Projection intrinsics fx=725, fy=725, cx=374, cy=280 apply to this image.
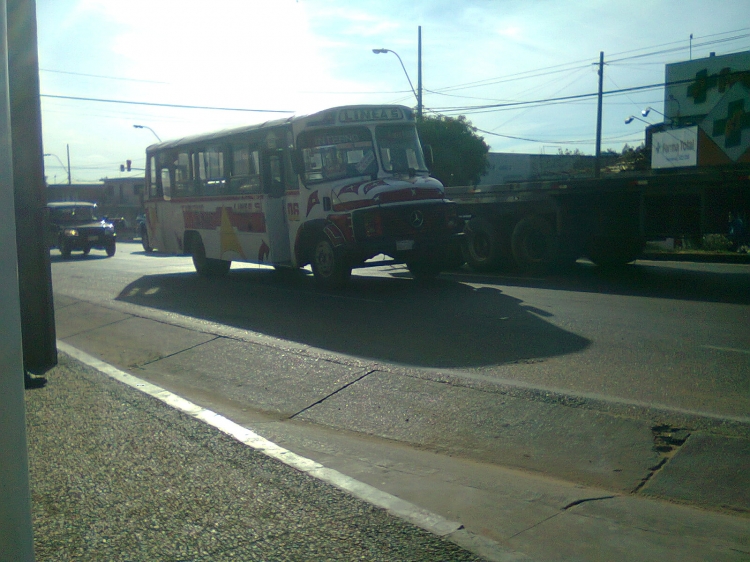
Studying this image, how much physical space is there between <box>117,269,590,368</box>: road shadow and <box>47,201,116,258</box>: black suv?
13199 mm

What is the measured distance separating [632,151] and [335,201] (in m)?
38.9

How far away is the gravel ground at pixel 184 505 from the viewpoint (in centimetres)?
338

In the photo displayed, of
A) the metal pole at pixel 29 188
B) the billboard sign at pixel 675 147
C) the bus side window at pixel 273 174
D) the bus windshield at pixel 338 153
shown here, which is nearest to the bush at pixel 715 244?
the bus windshield at pixel 338 153

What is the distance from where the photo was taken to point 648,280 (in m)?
12.5

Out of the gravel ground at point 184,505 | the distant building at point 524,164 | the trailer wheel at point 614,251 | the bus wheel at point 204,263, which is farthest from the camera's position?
the distant building at point 524,164

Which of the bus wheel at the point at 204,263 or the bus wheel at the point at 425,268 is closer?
the bus wheel at the point at 425,268

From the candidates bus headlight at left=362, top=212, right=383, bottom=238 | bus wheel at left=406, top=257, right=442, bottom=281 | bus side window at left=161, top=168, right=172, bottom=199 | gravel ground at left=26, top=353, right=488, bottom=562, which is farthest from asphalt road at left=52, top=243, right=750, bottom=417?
gravel ground at left=26, top=353, right=488, bottom=562

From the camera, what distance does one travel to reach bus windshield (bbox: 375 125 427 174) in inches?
471

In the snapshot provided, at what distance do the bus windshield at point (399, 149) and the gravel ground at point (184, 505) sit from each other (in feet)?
24.0

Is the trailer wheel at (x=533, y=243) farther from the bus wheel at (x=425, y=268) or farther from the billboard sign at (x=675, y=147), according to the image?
the billboard sign at (x=675, y=147)

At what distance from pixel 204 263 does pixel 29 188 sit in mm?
14125

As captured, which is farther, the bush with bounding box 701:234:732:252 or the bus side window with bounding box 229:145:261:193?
the bush with bounding box 701:234:732:252

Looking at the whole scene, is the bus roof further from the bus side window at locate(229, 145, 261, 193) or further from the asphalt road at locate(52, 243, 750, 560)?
the asphalt road at locate(52, 243, 750, 560)

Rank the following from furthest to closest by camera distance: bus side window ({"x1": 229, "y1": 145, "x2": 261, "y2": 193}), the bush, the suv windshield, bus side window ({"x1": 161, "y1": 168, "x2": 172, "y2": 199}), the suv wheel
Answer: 1. the suv windshield
2. the suv wheel
3. bus side window ({"x1": 161, "y1": 168, "x2": 172, "y2": 199})
4. the bush
5. bus side window ({"x1": 229, "y1": 145, "x2": 261, "y2": 193})
